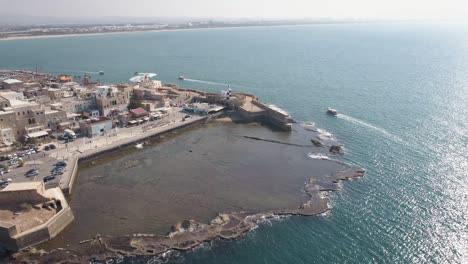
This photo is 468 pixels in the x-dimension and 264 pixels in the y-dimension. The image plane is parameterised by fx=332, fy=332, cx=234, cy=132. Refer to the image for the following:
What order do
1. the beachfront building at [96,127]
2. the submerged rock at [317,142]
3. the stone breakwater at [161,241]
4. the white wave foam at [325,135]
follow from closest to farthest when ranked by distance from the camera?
1. the stone breakwater at [161,241]
2. the submerged rock at [317,142]
3. the beachfront building at [96,127]
4. the white wave foam at [325,135]

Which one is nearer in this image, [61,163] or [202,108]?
[61,163]

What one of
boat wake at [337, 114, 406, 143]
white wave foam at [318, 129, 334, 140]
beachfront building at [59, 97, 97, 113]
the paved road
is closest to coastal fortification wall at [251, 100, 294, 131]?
white wave foam at [318, 129, 334, 140]

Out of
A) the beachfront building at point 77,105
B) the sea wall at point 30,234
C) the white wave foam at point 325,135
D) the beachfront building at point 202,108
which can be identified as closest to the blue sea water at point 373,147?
the white wave foam at point 325,135

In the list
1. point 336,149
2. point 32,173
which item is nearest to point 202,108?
point 336,149

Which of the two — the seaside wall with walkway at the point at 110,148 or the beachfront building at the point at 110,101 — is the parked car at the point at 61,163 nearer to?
the seaside wall with walkway at the point at 110,148

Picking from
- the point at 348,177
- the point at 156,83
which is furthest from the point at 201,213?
the point at 156,83

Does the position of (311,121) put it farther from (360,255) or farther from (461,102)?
(360,255)

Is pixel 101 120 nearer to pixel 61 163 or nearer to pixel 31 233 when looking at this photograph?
pixel 61 163
